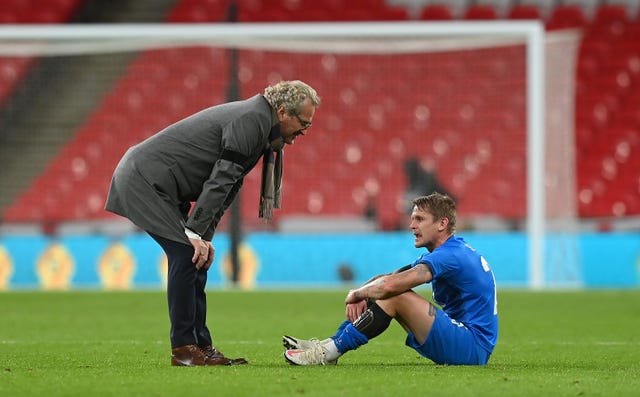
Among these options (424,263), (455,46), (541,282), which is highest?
(455,46)

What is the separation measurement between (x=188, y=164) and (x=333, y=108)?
10.1 meters

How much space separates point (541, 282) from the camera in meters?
15.2

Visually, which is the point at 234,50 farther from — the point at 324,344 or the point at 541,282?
the point at 324,344

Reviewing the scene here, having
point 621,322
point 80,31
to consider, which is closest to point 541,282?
point 621,322

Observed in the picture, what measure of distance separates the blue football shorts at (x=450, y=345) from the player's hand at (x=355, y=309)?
298 mm

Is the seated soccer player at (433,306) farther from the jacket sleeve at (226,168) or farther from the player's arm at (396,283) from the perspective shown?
the jacket sleeve at (226,168)

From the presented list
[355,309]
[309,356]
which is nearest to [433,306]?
[355,309]

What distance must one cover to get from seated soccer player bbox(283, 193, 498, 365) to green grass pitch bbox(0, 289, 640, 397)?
0.14 m

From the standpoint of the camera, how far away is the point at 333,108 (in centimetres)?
1647

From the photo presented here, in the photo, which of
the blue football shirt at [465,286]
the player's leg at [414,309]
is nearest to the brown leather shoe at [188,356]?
the player's leg at [414,309]

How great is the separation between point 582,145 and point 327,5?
198 inches

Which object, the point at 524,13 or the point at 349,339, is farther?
the point at 524,13

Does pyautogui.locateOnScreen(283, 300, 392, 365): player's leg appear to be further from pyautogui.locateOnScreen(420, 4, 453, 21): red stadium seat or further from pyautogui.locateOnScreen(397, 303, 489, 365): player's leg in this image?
pyautogui.locateOnScreen(420, 4, 453, 21): red stadium seat

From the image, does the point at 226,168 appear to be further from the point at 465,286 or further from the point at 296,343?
the point at 465,286
